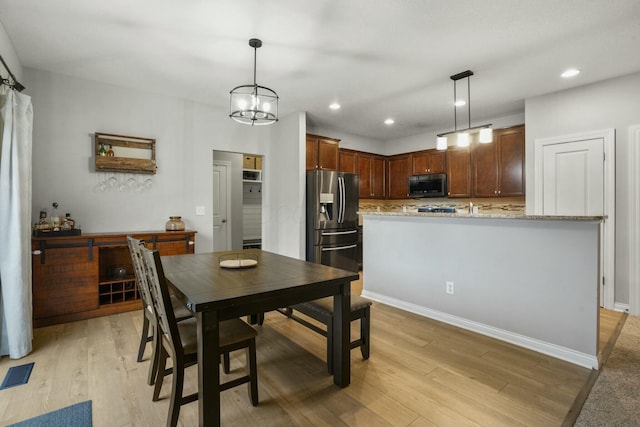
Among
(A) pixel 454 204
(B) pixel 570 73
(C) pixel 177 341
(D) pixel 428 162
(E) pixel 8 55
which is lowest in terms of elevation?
(C) pixel 177 341

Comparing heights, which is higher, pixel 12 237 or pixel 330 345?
pixel 12 237

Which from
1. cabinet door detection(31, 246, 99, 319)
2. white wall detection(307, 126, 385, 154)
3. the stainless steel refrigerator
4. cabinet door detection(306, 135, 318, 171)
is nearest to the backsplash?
white wall detection(307, 126, 385, 154)

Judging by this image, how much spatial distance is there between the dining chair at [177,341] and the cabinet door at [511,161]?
14.5 feet

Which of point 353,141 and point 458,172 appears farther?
point 353,141

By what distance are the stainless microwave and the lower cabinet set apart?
427cm

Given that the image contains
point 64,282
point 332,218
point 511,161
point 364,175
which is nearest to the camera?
point 64,282

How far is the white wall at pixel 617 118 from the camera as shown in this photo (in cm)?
339

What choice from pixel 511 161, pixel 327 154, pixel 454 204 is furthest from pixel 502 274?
pixel 327 154

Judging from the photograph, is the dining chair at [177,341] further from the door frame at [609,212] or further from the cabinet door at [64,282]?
the door frame at [609,212]

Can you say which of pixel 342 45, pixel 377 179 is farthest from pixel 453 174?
pixel 342 45

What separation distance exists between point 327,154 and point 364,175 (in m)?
1.17

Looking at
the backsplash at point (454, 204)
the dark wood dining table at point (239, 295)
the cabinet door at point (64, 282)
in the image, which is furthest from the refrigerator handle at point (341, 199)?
the cabinet door at point (64, 282)

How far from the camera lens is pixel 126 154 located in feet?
12.3

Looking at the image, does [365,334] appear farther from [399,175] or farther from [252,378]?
[399,175]
